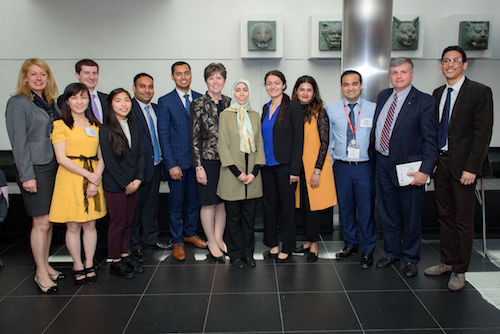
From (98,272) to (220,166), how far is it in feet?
4.56

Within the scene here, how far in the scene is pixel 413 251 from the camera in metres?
3.05

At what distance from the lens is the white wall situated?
493 centimetres

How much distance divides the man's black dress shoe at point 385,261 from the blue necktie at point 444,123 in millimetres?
1067

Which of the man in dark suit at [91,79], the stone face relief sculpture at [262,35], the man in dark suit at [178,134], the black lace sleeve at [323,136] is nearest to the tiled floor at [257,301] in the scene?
the man in dark suit at [178,134]

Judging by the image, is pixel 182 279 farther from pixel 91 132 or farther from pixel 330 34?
pixel 330 34

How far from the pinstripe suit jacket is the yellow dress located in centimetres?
66

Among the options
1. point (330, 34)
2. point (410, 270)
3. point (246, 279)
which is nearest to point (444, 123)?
point (410, 270)

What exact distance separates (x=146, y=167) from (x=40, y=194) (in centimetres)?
89

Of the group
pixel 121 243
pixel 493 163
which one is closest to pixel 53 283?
pixel 121 243

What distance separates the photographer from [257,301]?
2.62 meters

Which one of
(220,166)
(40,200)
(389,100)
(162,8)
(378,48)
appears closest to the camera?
(40,200)

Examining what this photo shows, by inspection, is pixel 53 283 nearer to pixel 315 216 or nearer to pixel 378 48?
pixel 315 216

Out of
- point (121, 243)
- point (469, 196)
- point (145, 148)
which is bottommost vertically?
point (121, 243)

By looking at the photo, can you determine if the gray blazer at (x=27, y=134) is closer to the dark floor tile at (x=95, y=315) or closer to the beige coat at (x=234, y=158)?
the dark floor tile at (x=95, y=315)
